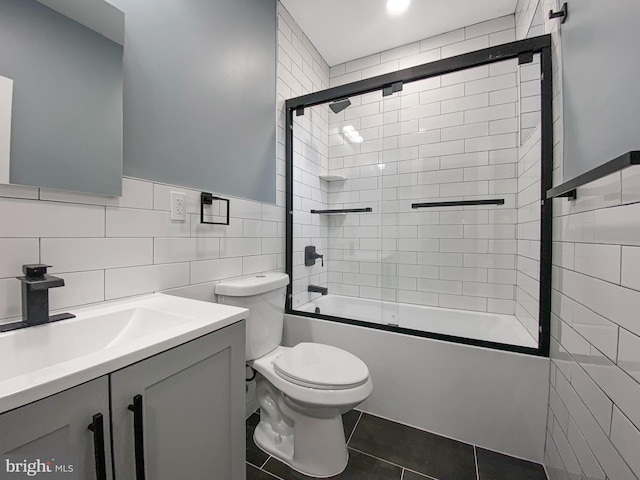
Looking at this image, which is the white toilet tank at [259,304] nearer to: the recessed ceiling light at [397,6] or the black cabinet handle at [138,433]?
the black cabinet handle at [138,433]

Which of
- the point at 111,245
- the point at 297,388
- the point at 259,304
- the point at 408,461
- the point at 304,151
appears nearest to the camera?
the point at 111,245

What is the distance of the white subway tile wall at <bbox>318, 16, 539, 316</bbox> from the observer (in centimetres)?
192

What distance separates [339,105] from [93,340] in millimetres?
2010

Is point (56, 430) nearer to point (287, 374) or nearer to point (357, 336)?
point (287, 374)

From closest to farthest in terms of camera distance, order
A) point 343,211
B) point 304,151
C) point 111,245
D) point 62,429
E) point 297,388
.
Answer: point 62,429, point 111,245, point 297,388, point 304,151, point 343,211

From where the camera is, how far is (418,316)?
6.70 feet

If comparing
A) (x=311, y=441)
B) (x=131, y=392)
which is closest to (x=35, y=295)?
(x=131, y=392)

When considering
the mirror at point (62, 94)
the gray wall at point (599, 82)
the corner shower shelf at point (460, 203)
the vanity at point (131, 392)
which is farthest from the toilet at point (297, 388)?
the corner shower shelf at point (460, 203)

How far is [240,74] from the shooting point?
154 centimetres

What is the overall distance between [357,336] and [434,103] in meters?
1.88

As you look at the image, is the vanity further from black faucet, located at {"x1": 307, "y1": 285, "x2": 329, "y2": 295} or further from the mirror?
black faucet, located at {"x1": 307, "y1": 285, "x2": 329, "y2": 295}

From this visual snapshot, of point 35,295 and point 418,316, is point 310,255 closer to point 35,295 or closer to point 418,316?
point 418,316

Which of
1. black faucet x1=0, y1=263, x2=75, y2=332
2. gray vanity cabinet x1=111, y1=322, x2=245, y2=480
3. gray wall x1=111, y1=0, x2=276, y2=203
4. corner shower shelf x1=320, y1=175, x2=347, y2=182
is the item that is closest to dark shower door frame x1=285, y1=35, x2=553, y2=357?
gray wall x1=111, y1=0, x2=276, y2=203

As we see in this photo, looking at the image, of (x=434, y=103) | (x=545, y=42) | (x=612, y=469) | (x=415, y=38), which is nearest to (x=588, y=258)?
(x=612, y=469)
